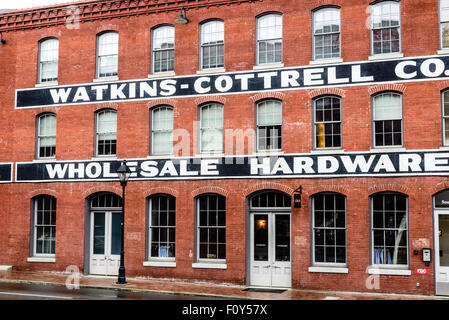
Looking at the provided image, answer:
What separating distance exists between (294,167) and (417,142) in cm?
447

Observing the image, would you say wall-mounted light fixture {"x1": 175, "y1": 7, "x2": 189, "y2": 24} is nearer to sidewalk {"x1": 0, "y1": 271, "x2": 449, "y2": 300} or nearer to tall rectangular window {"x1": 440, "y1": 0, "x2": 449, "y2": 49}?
tall rectangular window {"x1": 440, "y1": 0, "x2": 449, "y2": 49}

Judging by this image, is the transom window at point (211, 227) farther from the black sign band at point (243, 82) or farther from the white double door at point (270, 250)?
the black sign band at point (243, 82)

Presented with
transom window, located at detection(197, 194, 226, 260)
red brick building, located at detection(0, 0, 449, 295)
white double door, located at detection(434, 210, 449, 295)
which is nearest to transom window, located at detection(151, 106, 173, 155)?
red brick building, located at detection(0, 0, 449, 295)

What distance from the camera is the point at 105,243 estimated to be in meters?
23.7

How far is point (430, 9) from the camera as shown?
19797 mm

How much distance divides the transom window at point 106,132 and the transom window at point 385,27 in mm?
11105

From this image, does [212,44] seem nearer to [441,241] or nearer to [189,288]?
[189,288]

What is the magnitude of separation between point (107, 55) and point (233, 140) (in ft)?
23.2

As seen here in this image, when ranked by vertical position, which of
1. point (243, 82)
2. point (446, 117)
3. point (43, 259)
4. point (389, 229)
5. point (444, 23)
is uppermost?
point (444, 23)

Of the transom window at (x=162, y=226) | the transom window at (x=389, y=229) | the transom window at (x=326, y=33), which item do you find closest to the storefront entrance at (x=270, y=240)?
the transom window at (x=389, y=229)

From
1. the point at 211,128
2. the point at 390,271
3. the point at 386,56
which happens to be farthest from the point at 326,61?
the point at 390,271

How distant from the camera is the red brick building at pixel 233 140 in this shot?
1975cm

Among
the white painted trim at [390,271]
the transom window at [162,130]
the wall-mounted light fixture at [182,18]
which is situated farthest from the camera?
the transom window at [162,130]

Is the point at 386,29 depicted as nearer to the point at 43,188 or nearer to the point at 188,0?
the point at 188,0
